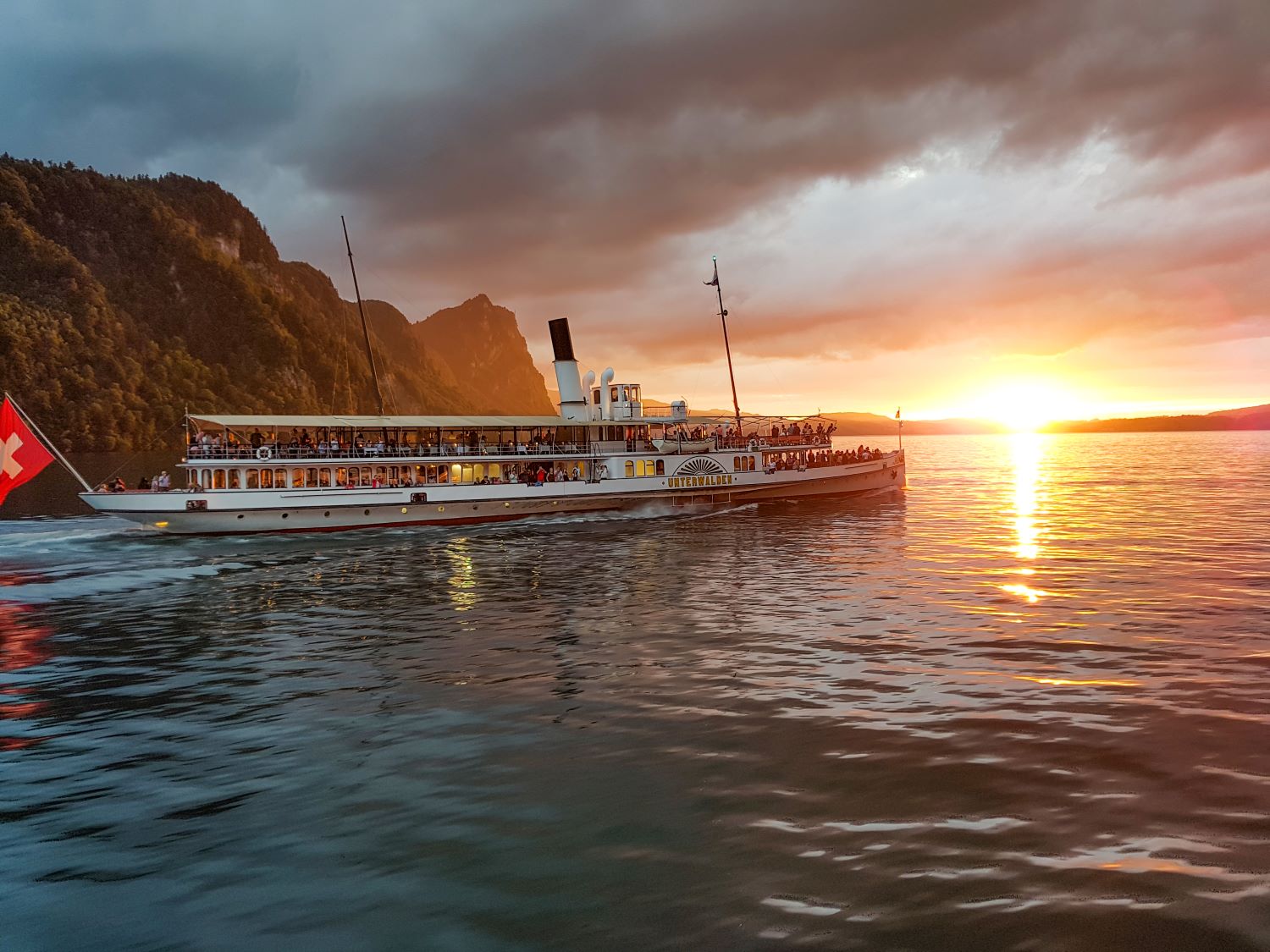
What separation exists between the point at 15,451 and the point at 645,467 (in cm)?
4111

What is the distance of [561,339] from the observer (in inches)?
2547

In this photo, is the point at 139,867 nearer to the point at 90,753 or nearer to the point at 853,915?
the point at 90,753

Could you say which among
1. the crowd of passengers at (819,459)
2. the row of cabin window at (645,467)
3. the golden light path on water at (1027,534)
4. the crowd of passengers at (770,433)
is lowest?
the golden light path on water at (1027,534)

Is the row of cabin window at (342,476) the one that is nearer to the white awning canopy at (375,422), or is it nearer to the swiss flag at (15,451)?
the white awning canopy at (375,422)

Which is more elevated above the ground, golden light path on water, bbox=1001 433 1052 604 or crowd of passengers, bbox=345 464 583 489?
crowd of passengers, bbox=345 464 583 489

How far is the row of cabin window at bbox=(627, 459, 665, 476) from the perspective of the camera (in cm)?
6294

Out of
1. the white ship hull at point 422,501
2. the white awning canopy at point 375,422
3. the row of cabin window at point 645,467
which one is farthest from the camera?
the row of cabin window at point 645,467

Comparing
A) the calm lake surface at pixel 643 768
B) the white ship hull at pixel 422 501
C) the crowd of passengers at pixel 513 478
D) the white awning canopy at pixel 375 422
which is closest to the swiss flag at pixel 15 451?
the calm lake surface at pixel 643 768

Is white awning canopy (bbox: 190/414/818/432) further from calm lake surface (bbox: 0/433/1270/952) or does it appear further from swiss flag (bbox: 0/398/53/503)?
calm lake surface (bbox: 0/433/1270/952)

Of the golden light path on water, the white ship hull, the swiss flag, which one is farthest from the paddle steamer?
the golden light path on water

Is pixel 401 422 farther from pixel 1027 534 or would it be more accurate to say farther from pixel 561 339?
pixel 1027 534

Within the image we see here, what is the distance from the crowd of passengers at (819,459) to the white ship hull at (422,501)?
44.5 inches

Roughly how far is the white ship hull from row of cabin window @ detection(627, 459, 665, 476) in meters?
1.20

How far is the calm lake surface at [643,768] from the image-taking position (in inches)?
342
